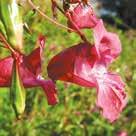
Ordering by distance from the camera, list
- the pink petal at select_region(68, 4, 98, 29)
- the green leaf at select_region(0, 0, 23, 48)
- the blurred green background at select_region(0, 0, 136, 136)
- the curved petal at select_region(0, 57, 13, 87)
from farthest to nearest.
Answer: the blurred green background at select_region(0, 0, 136, 136) < the curved petal at select_region(0, 57, 13, 87) < the pink petal at select_region(68, 4, 98, 29) < the green leaf at select_region(0, 0, 23, 48)

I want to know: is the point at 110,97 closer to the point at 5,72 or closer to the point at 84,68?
the point at 84,68

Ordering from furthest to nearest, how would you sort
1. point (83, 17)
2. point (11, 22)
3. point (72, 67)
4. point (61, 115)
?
point (61, 115)
point (72, 67)
point (83, 17)
point (11, 22)

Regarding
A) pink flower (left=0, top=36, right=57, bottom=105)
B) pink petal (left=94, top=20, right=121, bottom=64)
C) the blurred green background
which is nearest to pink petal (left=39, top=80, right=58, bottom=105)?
pink flower (left=0, top=36, right=57, bottom=105)

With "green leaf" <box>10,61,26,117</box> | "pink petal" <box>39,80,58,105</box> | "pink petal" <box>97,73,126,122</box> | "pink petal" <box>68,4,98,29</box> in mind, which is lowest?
"pink petal" <box>97,73,126,122</box>

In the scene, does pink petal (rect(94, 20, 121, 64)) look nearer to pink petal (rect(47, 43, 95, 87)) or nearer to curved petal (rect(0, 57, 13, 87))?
pink petal (rect(47, 43, 95, 87))

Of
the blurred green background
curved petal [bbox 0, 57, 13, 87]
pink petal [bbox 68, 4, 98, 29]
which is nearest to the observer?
pink petal [bbox 68, 4, 98, 29]

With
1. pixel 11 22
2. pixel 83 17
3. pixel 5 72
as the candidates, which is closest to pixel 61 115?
pixel 5 72

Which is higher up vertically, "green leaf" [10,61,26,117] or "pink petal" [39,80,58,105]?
"green leaf" [10,61,26,117]
